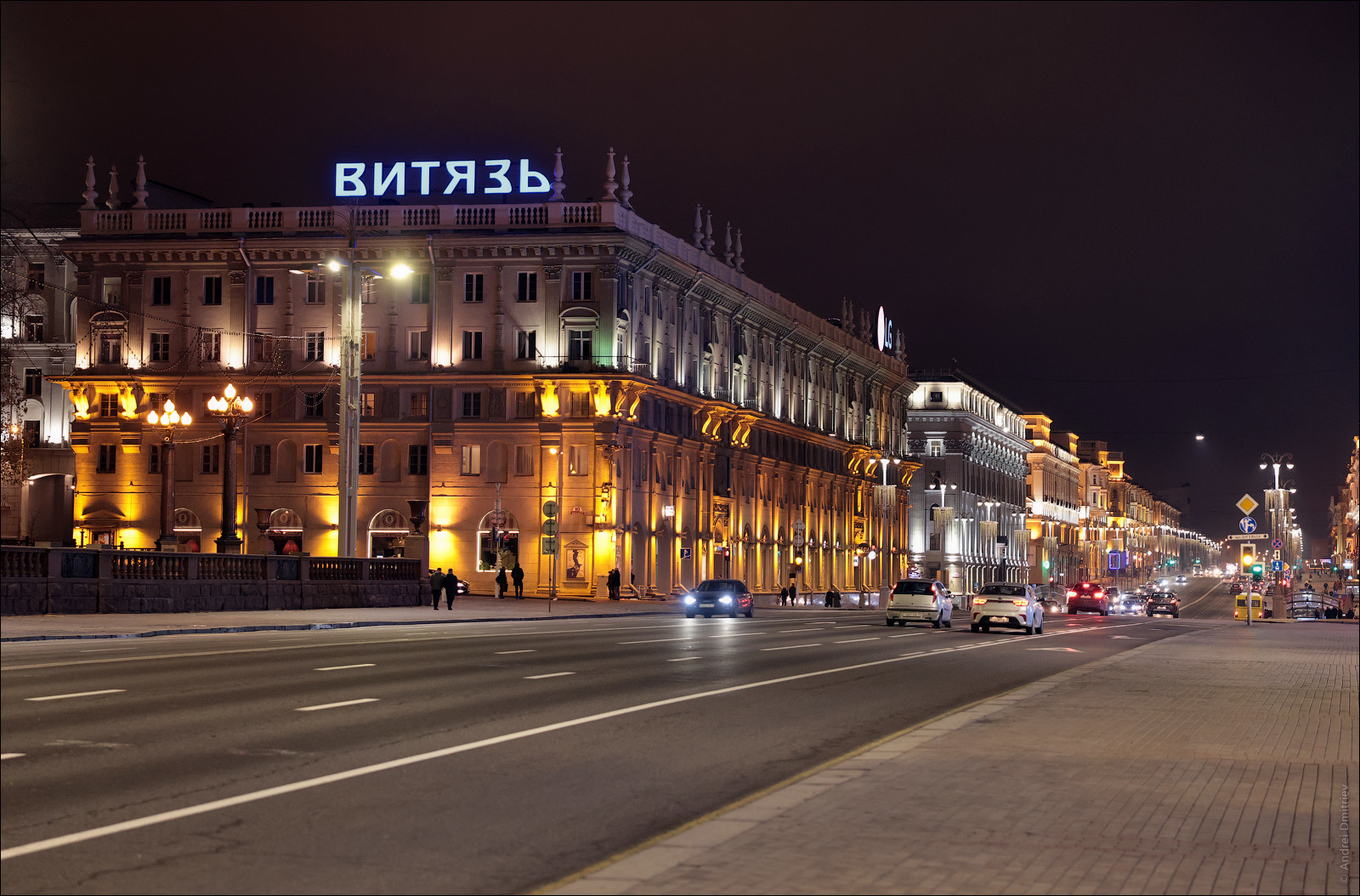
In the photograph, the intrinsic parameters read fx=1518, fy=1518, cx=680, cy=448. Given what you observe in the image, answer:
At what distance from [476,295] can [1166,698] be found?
187 ft

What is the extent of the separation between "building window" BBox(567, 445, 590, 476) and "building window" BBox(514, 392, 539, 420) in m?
2.45

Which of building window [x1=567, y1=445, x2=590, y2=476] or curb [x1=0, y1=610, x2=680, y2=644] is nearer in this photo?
curb [x1=0, y1=610, x2=680, y2=644]

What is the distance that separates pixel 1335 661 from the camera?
30828 mm

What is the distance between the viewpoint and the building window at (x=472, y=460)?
73125mm

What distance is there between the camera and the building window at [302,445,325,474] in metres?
74.5

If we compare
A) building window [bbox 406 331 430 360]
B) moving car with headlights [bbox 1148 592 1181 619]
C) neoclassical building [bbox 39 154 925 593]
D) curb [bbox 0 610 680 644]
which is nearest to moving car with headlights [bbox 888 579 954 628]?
curb [bbox 0 610 680 644]

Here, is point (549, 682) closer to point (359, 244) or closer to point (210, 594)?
point (210, 594)

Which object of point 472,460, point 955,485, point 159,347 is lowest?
point 472,460

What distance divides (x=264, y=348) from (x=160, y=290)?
6097 mm

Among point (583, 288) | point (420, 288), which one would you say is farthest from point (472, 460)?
point (583, 288)

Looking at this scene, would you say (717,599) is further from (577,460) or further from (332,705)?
(332,705)

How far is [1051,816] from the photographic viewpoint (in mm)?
10438

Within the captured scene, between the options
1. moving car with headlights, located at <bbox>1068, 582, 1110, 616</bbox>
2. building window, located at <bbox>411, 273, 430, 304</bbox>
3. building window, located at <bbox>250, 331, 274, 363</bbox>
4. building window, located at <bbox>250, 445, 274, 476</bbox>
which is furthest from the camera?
moving car with headlights, located at <bbox>1068, 582, 1110, 616</bbox>

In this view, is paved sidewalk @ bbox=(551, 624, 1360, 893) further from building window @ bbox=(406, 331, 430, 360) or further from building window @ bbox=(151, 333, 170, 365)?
building window @ bbox=(151, 333, 170, 365)
